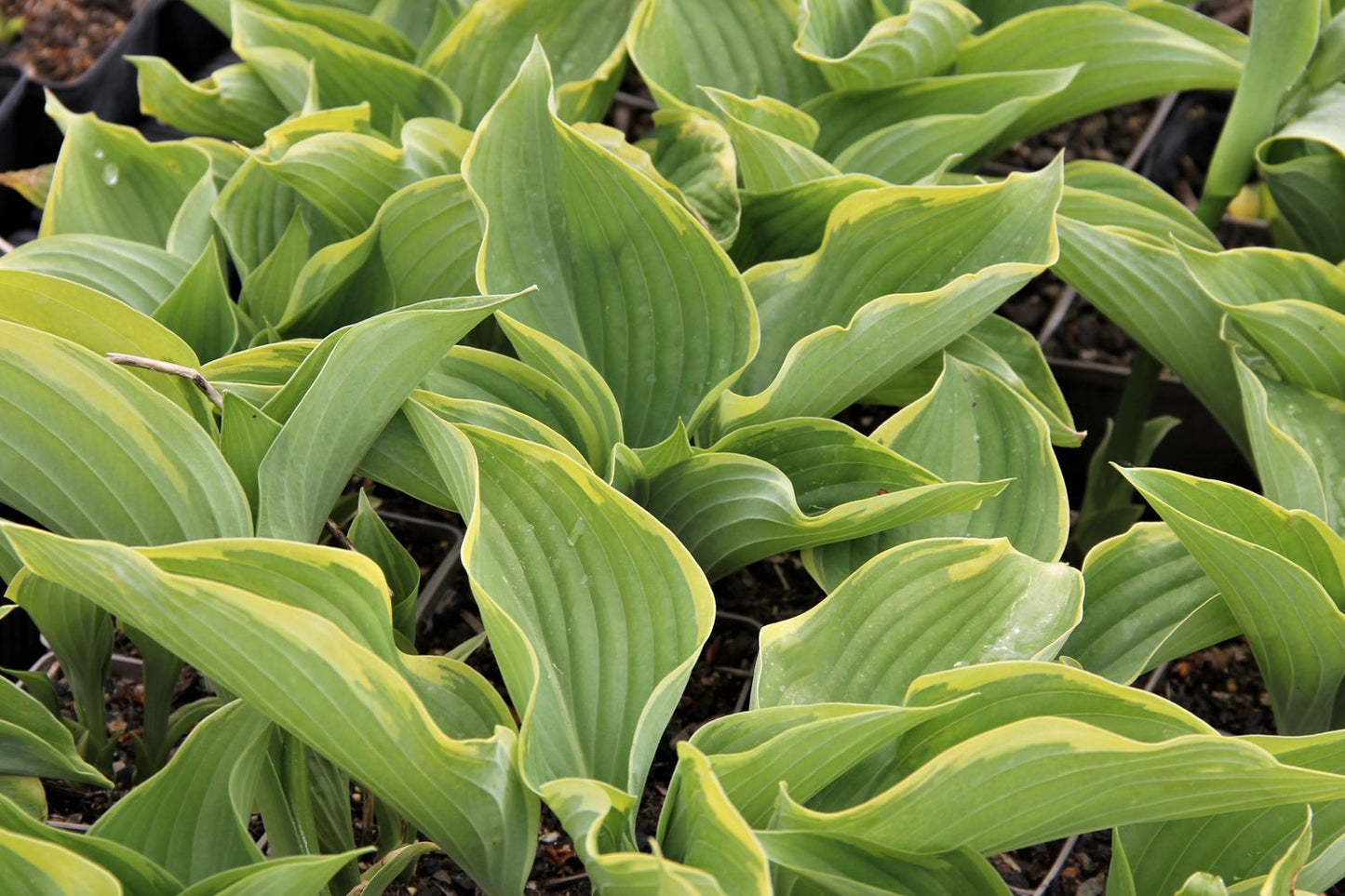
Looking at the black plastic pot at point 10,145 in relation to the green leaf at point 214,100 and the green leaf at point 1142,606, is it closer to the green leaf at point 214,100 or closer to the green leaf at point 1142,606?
the green leaf at point 214,100

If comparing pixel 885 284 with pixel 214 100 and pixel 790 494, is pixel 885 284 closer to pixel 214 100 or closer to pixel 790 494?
pixel 790 494

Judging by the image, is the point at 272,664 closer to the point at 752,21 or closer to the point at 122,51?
the point at 752,21

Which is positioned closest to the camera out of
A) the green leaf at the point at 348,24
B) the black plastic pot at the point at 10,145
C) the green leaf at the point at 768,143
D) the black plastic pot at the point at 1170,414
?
the green leaf at the point at 768,143

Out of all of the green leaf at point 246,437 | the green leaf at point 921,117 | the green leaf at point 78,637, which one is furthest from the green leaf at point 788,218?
the green leaf at point 78,637

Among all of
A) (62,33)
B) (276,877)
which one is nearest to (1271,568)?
(276,877)

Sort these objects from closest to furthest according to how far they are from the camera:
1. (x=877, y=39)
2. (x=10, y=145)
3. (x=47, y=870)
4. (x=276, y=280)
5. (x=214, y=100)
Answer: (x=47, y=870)
(x=276, y=280)
(x=877, y=39)
(x=214, y=100)
(x=10, y=145)

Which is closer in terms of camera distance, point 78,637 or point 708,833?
point 708,833

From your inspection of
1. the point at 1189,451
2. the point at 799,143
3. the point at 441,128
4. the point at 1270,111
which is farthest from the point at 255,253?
the point at 1189,451

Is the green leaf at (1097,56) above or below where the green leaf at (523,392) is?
above
